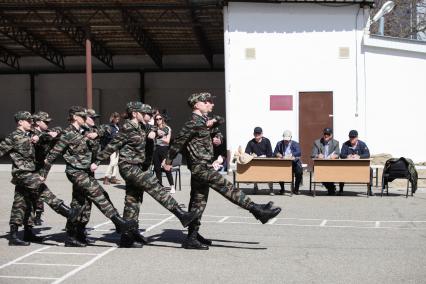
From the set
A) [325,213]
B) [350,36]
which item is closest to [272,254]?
[325,213]

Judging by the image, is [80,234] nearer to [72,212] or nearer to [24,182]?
[72,212]

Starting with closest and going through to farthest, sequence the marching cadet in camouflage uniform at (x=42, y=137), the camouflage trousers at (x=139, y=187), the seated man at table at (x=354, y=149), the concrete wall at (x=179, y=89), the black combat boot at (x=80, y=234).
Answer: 1. the camouflage trousers at (x=139, y=187)
2. the black combat boot at (x=80, y=234)
3. the marching cadet in camouflage uniform at (x=42, y=137)
4. the seated man at table at (x=354, y=149)
5. the concrete wall at (x=179, y=89)

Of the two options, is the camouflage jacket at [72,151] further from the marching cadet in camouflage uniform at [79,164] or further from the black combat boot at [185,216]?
the black combat boot at [185,216]

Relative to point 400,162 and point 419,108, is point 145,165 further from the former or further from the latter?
point 419,108

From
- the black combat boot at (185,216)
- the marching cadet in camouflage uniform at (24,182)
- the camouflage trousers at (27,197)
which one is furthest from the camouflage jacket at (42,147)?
the black combat boot at (185,216)

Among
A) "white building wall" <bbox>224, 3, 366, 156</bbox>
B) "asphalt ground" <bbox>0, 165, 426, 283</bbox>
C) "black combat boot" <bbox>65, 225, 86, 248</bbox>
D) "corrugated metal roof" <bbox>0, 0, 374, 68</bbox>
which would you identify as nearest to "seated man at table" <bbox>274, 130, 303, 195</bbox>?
"asphalt ground" <bbox>0, 165, 426, 283</bbox>

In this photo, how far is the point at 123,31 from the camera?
27.3m

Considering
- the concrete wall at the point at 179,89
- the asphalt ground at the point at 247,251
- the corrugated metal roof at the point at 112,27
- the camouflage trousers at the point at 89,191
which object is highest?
the corrugated metal roof at the point at 112,27

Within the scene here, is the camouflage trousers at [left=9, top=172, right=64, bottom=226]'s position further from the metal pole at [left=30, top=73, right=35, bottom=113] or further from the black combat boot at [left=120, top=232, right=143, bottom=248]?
the metal pole at [left=30, top=73, right=35, bottom=113]

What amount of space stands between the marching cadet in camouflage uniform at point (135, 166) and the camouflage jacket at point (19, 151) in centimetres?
102

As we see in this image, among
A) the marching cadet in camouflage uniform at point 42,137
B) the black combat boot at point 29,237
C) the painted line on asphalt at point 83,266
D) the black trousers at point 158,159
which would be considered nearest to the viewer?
the painted line on asphalt at point 83,266

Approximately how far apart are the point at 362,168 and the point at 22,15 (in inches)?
573

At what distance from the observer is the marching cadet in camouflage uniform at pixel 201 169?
9.35 metres

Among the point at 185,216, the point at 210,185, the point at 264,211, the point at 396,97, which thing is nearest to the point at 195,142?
the point at 210,185
